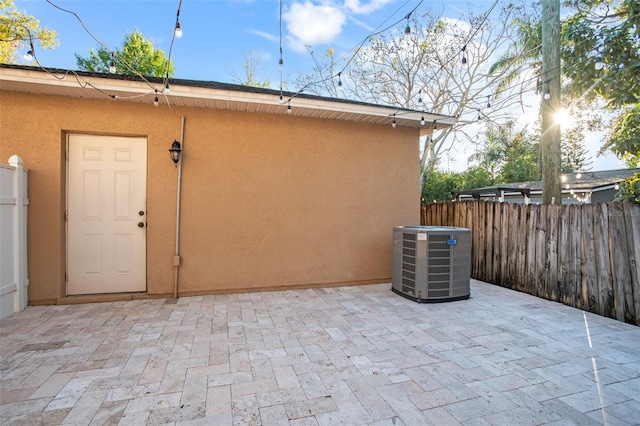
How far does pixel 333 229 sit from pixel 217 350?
2.71m

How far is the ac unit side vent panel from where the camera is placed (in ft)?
13.5

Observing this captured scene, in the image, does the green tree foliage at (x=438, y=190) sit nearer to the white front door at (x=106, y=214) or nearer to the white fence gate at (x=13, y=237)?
the white front door at (x=106, y=214)

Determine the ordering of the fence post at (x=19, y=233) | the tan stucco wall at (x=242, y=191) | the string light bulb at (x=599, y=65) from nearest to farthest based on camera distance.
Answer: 1. the fence post at (x=19, y=233)
2. the tan stucco wall at (x=242, y=191)
3. the string light bulb at (x=599, y=65)

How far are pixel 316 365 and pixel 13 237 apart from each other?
3828 millimetres

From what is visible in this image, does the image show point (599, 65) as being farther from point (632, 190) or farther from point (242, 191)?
point (242, 191)

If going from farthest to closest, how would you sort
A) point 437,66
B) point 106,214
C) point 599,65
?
point 437,66 < point 599,65 < point 106,214

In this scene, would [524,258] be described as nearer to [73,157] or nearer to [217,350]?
[217,350]

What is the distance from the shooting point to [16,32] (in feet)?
33.6

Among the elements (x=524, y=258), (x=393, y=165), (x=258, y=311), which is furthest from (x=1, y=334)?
(x=524, y=258)

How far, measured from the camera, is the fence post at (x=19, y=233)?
3.62 m

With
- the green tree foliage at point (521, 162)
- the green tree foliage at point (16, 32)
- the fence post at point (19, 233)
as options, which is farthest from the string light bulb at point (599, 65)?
the green tree foliage at point (16, 32)

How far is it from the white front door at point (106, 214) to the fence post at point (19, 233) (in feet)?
1.41

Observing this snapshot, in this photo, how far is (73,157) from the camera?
4117mm

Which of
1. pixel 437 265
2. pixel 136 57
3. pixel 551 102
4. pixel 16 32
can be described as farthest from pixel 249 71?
pixel 437 265
